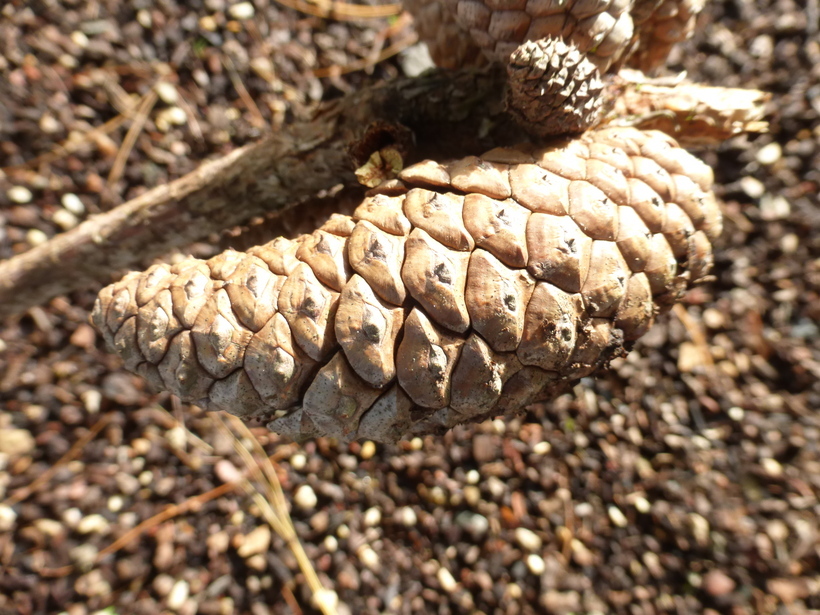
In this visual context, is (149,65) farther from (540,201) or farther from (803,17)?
(803,17)

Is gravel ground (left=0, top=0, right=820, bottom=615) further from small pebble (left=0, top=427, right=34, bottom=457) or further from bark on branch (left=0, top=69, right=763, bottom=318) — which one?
bark on branch (left=0, top=69, right=763, bottom=318)

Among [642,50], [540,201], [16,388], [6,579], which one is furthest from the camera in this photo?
[16,388]

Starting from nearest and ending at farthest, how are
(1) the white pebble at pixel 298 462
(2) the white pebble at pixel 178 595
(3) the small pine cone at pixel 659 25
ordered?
1. (3) the small pine cone at pixel 659 25
2. (2) the white pebble at pixel 178 595
3. (1) the white pebble at pixel 298 462

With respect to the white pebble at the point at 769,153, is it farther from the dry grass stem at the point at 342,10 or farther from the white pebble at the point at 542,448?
the dry grass stem at the point at 342,10

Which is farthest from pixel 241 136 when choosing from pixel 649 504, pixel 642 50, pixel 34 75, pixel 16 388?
pixel 649 504

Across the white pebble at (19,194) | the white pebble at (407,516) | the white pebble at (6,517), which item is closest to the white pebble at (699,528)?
the white pebble at (407,516)

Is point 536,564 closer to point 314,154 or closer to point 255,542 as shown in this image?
point 255,542
